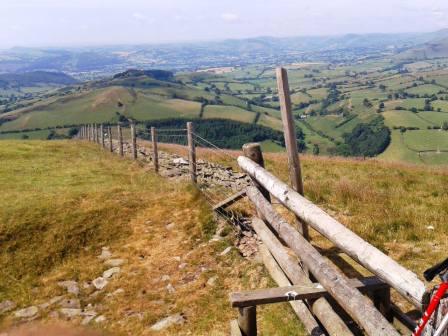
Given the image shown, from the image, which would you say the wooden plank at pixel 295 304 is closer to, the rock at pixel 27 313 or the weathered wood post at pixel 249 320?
the weathered wood post at pixel 249 320

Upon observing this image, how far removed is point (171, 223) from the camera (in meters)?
11.4

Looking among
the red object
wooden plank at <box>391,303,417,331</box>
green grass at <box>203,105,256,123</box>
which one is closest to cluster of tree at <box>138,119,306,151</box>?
green grass at <box>203,105,256,123</box>

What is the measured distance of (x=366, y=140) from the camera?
123625 mm

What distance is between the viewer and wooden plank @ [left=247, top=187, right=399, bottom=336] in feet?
13.1

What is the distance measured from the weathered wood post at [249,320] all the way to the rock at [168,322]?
1.73m

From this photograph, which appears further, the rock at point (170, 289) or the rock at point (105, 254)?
the rock at point (105, 254)

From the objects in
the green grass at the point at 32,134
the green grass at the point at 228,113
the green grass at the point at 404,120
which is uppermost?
the green grass at the point at 228,113

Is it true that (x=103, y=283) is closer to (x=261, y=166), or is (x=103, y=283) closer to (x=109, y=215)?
(x=109, y=215)

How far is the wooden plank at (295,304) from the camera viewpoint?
18.1 feet

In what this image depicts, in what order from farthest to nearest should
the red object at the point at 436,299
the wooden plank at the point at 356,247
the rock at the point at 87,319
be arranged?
the rock at the point at 87,319, the wooden plank at the point at 356,247, the red object at the point at 436,299


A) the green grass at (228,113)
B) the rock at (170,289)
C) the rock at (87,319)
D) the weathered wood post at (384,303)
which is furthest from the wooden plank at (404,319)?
the green grass at (228,113)

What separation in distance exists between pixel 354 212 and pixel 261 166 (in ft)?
13.2

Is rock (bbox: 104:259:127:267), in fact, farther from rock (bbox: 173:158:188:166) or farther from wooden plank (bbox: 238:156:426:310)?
rock (bbox: 173:158:188:166)

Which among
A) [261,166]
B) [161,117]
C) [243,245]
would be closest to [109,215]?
[243,245]
